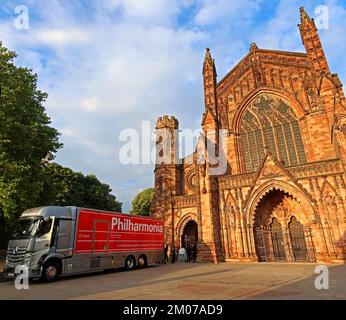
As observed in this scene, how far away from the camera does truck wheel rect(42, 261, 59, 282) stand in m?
11.4

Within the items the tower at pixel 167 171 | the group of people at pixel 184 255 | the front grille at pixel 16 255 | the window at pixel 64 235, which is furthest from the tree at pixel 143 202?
the front grille at pixel 16 255

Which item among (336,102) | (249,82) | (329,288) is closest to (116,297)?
(329,288)

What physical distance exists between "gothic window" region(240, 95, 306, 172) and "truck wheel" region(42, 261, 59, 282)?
1718 cm

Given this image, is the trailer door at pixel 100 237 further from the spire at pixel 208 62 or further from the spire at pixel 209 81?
the spire at pixel 208 62

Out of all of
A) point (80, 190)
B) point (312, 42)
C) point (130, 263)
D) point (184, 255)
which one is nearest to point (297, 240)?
point (184, 255)

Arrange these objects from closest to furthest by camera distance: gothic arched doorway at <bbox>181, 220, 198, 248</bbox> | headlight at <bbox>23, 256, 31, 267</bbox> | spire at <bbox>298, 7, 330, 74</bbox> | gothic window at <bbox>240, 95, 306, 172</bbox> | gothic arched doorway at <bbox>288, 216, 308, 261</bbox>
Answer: headlight at <bbox>23, 256, 31, 267</bbox>, gothic arched doorway at <bbox>288, 216, 308, 261</bbox>, spire at <bbox>298, 7, 330, 74</bbox>, gothic window at <bbox>240, 95, 306, 172</bbox>, gothic arched doorway at <bbox>181, 220, 198, 248</bbox>

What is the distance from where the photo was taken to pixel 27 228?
12.3 m

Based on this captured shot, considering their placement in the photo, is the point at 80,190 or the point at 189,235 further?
the point at 80,190

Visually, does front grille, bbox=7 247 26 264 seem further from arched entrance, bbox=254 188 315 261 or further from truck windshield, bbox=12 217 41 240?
arched entrance, bbox=254 188 315 261

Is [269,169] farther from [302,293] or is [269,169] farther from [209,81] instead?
[302,293]

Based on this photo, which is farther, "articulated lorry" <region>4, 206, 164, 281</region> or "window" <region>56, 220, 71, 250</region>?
"window" <region>56, 220, 71, 250</region>

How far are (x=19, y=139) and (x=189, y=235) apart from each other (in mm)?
17056

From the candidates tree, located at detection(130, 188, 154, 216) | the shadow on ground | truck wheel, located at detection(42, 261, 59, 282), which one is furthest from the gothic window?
tree, located at detection(130, 188, 154, 216)
